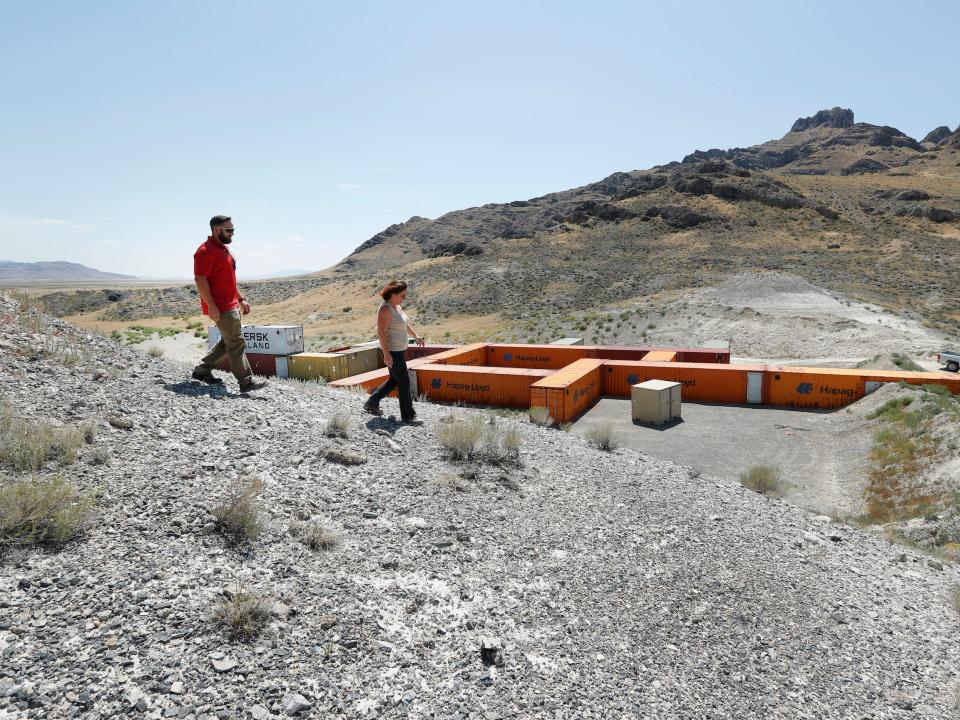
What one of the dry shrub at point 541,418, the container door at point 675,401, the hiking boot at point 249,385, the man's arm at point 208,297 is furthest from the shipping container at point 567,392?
the man's arm at point 208,297

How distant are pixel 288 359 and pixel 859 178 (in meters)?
96.1

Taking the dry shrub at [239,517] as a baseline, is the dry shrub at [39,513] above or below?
above

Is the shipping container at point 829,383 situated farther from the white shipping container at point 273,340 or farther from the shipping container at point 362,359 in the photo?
the white shipping container at point 273,340

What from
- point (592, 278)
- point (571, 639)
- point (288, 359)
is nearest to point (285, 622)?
point (571, 639)

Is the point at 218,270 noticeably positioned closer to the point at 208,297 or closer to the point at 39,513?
the point at 208,297

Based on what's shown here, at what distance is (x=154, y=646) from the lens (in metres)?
3.65

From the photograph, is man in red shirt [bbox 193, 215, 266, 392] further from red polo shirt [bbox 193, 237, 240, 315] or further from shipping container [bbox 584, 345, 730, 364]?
shipping container [bbox 584, 345, 730, 364]

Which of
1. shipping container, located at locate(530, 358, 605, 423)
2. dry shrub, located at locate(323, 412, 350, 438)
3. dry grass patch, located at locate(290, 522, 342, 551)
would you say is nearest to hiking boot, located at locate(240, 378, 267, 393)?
dry shrub, located at locate(323, 412, 350, 438)

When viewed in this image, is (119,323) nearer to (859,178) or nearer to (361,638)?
(361,638)

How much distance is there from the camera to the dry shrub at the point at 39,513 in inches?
164

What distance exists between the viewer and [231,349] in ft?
26.5

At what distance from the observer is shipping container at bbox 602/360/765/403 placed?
21459mm

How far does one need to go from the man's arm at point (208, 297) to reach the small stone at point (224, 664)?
5025 millimetres

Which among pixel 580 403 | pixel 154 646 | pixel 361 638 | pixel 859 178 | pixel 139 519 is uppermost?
pixel 859 178
